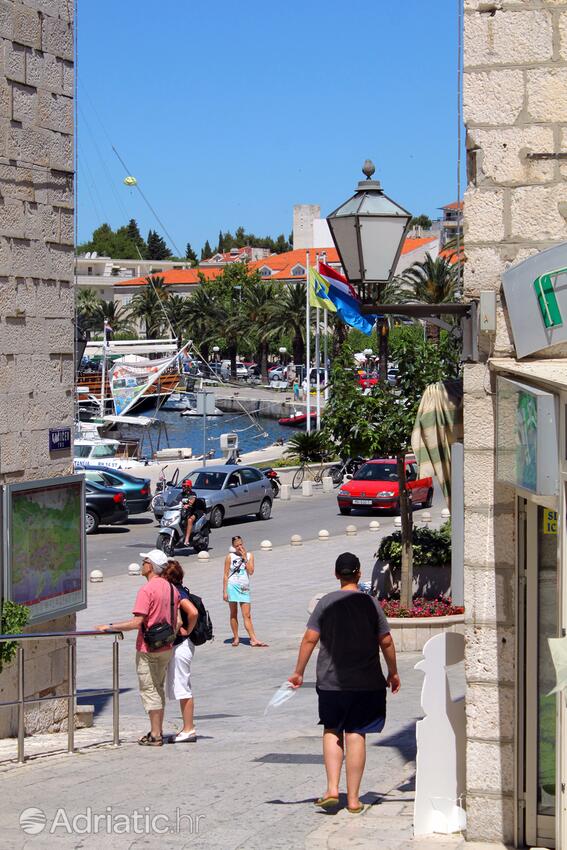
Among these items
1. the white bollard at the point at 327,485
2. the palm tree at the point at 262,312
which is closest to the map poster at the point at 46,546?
the white bollard at the point at 327,485

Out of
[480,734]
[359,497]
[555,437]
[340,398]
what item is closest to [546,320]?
[555,437]

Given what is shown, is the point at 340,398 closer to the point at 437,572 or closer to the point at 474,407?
the point at 437,572

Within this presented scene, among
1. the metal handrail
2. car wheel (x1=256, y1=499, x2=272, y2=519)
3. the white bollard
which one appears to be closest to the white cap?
the metal handrail

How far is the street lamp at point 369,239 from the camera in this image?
27.2 feet

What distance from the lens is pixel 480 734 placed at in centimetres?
644

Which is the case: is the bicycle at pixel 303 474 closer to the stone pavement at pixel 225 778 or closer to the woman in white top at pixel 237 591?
the woman in white top at pixel 237 591

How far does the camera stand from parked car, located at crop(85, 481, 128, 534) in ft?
93.1

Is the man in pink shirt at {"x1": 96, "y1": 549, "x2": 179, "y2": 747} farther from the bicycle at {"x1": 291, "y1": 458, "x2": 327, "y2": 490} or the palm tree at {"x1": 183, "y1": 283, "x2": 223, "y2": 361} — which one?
the palm tree at {"x1": 183, "y1": 283, "x2": 223, "y2": 361}

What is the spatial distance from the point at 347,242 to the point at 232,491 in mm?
21881

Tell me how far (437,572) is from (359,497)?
1572 cm

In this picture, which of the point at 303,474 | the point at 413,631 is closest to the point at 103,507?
the point at 303,474

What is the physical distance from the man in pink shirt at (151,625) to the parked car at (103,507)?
730 inches

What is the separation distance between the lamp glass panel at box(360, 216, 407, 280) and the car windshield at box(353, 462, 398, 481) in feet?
79.6

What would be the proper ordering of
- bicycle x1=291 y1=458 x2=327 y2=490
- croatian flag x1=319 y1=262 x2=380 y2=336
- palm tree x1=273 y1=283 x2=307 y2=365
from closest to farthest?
croatian flag x1=319 y1=262 x2=380 y2=336 < bicycle x1=291 y1=458 x2=327 y2=490 < palm tree x1=273 y1=283 x2=307 y2=365
